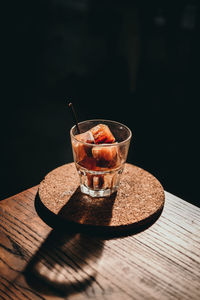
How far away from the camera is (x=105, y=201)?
0.74 meters

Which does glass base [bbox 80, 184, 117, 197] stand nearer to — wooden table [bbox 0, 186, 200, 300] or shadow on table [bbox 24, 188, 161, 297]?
shadow on table [bbox 24, 188, 161, 297]

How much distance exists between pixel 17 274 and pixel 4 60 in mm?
3509

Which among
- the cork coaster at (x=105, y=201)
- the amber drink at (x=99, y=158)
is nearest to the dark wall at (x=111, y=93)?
the cork coaster at (x=105, y=201)

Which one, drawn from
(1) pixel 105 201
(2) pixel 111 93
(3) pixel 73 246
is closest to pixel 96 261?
(3) pixel 73 246

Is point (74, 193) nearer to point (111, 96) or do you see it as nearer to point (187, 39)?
point (111, 96)

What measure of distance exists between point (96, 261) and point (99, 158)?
24cm

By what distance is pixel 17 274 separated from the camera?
1.76ft

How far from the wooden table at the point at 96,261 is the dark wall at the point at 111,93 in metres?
0.93

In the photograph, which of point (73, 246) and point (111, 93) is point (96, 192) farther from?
point (111, 93)

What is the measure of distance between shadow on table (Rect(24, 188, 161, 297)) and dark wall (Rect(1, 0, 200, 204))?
3.12 feet

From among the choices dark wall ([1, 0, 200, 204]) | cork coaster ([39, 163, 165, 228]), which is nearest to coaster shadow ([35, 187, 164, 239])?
cork coaster ([39, 163, 165, 228])

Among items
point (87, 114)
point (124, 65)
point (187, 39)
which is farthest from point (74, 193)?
point (187, 39)

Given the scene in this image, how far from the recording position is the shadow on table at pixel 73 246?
521 mm

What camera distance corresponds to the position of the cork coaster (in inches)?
26.2
